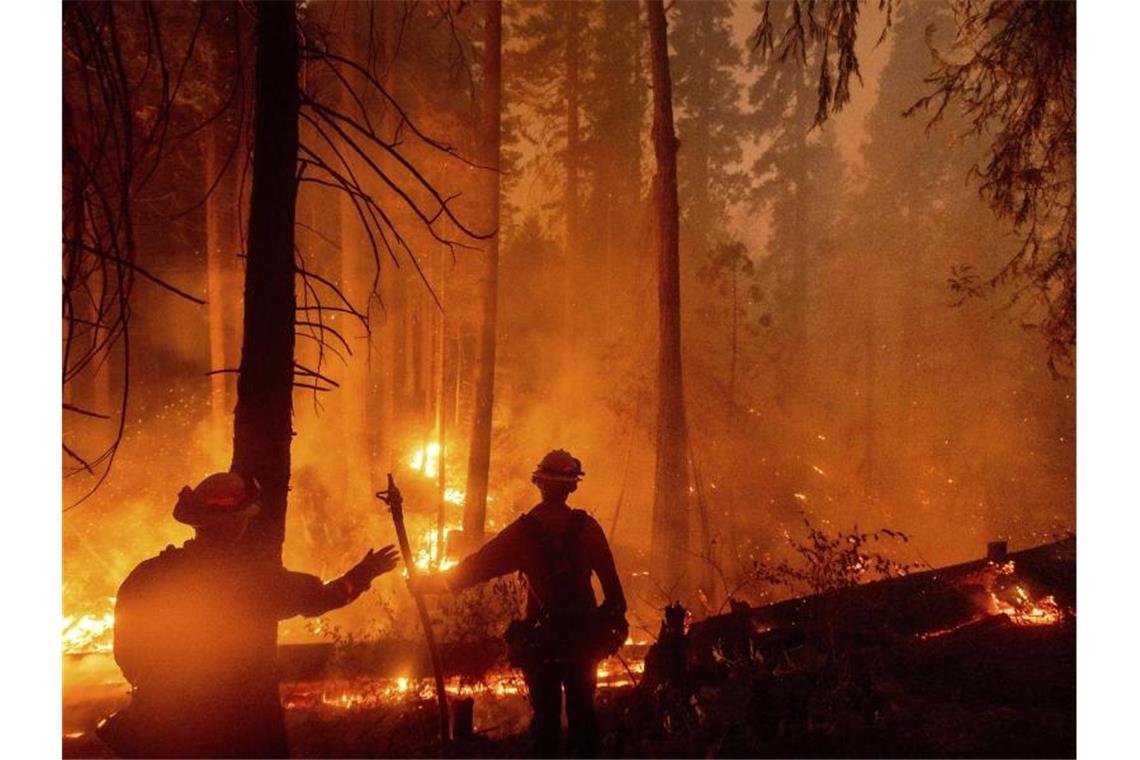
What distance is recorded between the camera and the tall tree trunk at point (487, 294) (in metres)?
11.0

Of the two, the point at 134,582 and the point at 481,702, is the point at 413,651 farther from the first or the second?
the point at 134,582

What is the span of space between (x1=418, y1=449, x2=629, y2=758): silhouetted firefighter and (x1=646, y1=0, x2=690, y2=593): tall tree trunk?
6.34 m

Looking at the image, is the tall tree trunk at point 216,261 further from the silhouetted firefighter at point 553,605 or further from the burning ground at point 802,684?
the silhouetted firefighter at point 553,605

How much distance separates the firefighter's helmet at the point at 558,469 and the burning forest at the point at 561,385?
0.07 ft

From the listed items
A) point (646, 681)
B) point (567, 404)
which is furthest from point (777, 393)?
point (646, 681)

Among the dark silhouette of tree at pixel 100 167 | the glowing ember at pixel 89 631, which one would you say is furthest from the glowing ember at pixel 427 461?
the dark silhouette of tree at pixel 100 167

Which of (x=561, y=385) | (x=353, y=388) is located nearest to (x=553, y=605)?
(x=353, y=388)

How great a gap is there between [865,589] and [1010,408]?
25570 mm

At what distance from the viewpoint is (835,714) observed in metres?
3.69

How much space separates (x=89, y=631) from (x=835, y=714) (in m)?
12.6

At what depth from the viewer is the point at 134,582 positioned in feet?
8.95

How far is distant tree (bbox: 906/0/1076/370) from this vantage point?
5.44m

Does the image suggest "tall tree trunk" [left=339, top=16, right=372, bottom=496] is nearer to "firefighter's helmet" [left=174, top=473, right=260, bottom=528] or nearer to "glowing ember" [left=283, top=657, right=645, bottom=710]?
Result: "glowing ember" [left=283, top=657, right=645, bottom=710]

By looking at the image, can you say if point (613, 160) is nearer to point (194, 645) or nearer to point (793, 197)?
point (793, 197)
